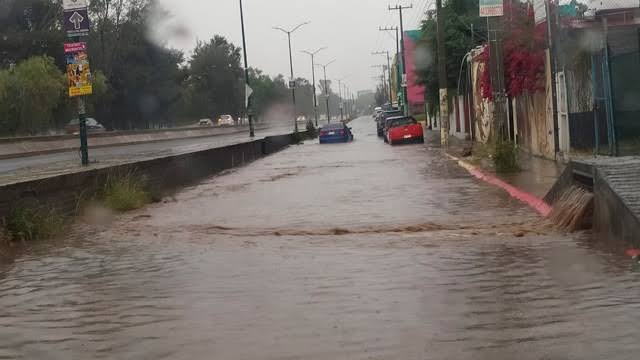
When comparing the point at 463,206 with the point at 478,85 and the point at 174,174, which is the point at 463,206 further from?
the point at 478,85

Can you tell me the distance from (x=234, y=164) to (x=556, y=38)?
631 inches

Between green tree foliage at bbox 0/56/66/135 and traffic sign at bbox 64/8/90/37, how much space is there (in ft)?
135

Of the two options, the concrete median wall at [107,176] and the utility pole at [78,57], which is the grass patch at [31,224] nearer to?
the concrete median wall at [107,176]

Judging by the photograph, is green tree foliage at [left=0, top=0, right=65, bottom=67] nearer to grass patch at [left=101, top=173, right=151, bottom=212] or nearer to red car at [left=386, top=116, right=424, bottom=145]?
red car at [left=386, top=116, right=424, bottom=145]

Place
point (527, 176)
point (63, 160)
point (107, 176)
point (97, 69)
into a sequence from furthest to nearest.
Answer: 1. point (97, 69)
2. point (63, 160)
3. point (527, 176)
4. point (107, 176)

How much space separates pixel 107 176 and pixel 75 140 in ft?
116

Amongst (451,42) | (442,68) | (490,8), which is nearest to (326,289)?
(490,8)

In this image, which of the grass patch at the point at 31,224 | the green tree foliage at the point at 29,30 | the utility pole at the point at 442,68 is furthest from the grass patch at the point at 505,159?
the green tree foliage at the point at 29,30

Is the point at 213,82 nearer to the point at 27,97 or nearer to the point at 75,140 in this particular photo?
the point at 27,97

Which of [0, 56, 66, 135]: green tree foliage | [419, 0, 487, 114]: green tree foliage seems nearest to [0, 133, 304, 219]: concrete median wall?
[419, 0, 487, 114]: green tree foliage

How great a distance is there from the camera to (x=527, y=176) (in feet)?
64.5

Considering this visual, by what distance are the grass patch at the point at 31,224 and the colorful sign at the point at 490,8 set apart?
1258 centimetres

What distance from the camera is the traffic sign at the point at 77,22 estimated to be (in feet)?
67.1

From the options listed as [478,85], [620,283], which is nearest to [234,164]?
[478,85]
